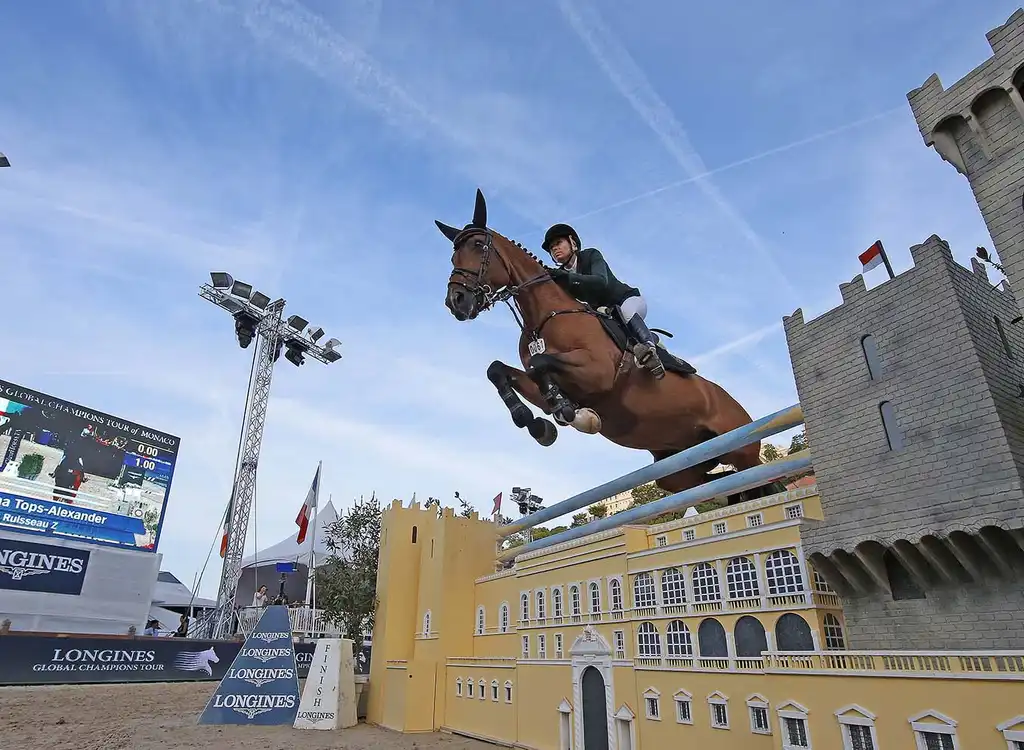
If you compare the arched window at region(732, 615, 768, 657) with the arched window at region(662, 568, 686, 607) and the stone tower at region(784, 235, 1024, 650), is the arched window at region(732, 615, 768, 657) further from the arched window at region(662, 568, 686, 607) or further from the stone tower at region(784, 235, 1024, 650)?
the stone tower at region(784, 235, 1024, 650)

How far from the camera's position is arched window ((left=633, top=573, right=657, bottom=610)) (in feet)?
55.4

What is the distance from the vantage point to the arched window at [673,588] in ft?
52.4

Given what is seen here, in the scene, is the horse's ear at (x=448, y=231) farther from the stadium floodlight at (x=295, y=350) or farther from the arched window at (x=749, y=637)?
the stadium floodlight at (x=295, y=350)

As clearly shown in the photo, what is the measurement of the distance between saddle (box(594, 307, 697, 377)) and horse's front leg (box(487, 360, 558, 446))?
1.17 metres

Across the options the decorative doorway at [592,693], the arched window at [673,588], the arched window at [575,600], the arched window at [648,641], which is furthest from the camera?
the arched window at [575,600]

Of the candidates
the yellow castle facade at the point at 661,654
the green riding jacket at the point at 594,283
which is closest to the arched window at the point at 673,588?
the yellow castle facade at the point at 661,654

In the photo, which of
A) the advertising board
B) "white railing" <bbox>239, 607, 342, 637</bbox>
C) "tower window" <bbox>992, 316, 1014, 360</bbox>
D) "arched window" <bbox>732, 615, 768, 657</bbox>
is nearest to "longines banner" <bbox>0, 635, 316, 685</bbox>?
"white railing" <bbox>239, 607, 342, 637</bbox>

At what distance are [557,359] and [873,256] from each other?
592 centimetres

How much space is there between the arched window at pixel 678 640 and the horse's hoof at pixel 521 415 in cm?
1160

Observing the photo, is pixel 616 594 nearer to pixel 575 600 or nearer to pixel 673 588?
pixel 575 600

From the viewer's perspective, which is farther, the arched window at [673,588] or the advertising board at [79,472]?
the advertising board at [79,472]

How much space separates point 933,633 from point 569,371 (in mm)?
5774

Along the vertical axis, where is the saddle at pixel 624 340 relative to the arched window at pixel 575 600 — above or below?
above

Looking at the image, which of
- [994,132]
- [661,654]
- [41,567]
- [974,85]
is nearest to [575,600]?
[661,654]
